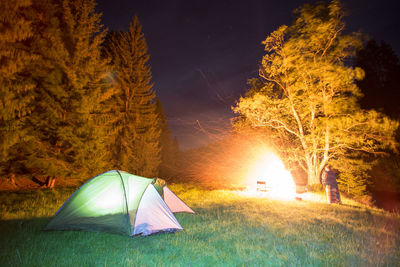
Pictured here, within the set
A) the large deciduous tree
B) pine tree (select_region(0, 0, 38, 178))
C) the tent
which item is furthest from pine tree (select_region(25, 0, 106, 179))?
the large deciduous tree

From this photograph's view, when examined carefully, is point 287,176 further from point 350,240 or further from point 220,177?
point 220,177

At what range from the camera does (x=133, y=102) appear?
1825 cm

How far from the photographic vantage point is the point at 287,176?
Result: 451 inches

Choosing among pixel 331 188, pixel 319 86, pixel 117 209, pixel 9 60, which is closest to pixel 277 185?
pixel 331 188

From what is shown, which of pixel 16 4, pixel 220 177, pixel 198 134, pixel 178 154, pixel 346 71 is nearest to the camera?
pixel 16 4

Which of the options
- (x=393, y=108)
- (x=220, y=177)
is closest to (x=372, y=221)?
(x=220, y=177)

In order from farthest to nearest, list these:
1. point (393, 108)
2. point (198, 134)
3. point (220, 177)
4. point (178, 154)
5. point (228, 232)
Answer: point (178, 154) → point (220, 177) → point (393, 108) → point (198, 134) → point (228, 232)

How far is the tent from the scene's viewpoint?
4621mm

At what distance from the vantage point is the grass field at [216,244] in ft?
11.0

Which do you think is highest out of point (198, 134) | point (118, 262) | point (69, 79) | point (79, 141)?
point (69, 79)

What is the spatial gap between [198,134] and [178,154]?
39.0 m

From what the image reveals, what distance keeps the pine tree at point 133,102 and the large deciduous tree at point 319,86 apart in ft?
31.6

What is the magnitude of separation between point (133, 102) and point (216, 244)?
16343 mm

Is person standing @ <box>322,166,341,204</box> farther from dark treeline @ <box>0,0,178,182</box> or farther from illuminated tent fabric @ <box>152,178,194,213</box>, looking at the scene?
dark treeline @ <box>0,0,178,182</box>
